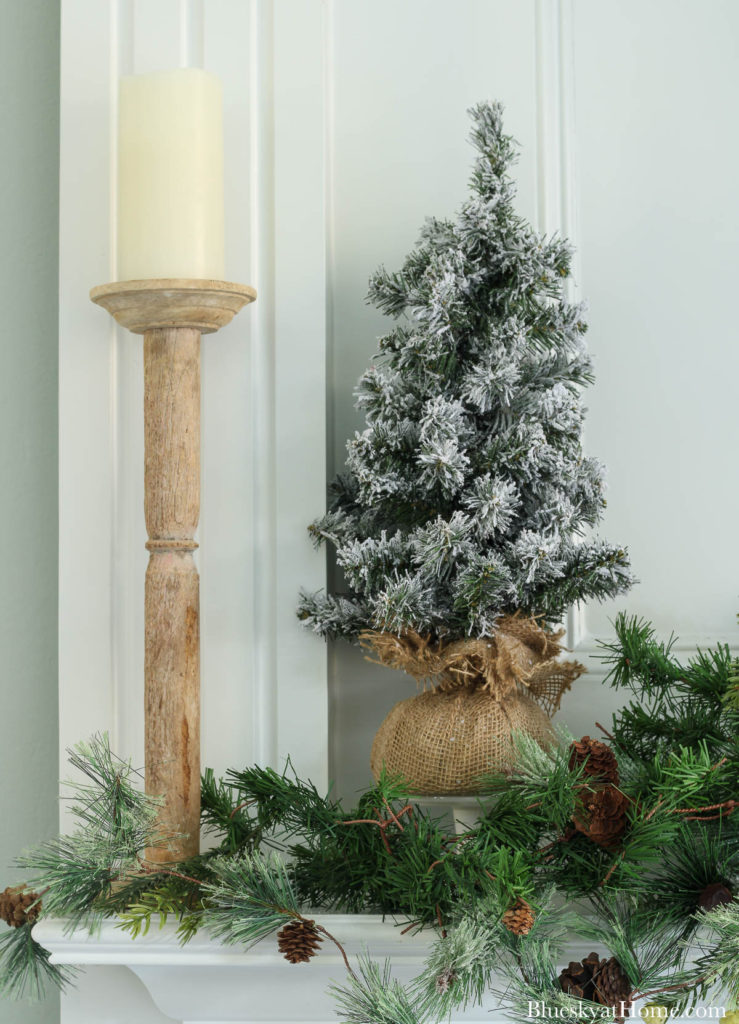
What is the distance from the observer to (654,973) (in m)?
0.56

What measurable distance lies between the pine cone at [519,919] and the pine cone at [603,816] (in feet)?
0.22

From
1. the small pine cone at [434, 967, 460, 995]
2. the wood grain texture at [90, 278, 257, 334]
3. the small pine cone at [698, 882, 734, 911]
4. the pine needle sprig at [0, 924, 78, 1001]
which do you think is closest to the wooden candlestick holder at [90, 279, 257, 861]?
the wood grain texture at [90, 278, 257, 334]

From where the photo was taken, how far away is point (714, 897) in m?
0.56

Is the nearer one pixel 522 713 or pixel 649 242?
pixel 522 713

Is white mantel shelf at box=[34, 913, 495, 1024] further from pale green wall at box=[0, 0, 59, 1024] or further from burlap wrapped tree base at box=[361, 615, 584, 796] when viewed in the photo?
pale green wall at box=[0, 0, 59, 1024]

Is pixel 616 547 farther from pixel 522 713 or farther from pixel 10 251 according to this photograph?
pixel 10 251

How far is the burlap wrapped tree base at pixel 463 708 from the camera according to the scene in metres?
0.67

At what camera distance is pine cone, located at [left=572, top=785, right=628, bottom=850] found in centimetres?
57

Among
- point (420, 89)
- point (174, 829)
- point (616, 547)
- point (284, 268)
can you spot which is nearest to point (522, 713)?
point (616, 547)

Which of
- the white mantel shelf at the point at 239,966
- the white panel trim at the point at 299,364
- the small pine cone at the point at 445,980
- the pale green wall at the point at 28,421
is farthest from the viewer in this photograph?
the pale green wall at the point at 28,421

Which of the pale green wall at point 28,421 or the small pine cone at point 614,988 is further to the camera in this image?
the pale green wall at point 28,421

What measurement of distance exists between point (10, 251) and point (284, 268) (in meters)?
0.30

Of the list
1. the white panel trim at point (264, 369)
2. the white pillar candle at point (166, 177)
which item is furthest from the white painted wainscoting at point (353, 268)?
the white pillar candle at point (166, 177)

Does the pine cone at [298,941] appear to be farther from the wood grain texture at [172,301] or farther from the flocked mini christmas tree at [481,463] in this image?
the wood grain texture at [172,301]
